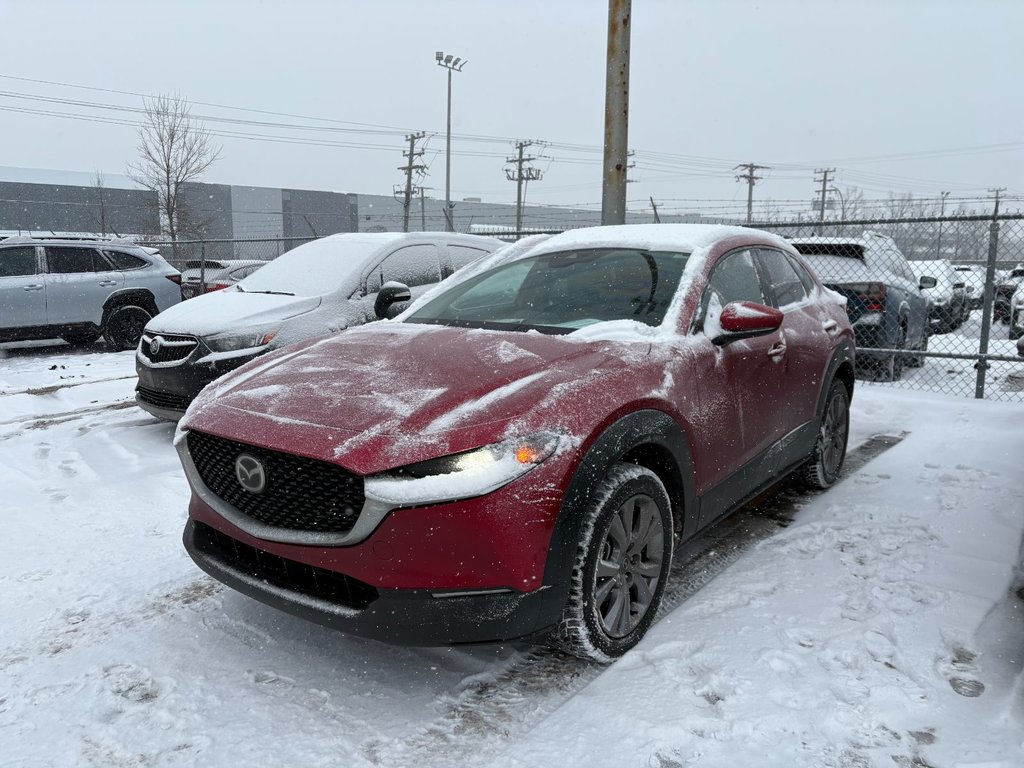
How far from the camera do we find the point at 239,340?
19.1ft

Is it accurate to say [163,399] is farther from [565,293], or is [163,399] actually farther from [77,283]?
[77,283]

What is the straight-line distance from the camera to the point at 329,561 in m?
2.43

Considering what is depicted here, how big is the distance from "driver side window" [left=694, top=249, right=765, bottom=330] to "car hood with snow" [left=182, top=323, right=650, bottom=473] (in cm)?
56

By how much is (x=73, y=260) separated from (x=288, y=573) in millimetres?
9983

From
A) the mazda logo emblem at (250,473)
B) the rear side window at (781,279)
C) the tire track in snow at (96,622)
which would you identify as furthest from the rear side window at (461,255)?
the mazda logo emblem at (250,473)

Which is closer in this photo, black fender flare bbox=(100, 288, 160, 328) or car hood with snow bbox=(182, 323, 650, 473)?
car hood with snow bbox=(182, 323, 650, 473)

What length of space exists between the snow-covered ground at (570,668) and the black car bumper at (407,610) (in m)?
0.33

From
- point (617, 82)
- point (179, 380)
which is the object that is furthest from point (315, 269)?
point (617, 82)

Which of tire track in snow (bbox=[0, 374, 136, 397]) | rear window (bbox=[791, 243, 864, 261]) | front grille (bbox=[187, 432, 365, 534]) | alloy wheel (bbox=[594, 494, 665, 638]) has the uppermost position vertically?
rear window (bbox=[791, 243, 864, 261])

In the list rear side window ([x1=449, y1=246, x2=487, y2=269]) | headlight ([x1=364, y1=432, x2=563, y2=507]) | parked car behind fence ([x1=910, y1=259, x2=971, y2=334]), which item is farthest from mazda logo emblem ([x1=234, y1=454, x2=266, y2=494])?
parked car behind fence ([x1=910, y1=259, x2=971, y2=334])

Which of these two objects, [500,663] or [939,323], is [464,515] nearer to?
[500,663]

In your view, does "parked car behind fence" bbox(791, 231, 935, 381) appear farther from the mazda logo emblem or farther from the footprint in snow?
the mazda logo emblem

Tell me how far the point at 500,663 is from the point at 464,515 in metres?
0.87

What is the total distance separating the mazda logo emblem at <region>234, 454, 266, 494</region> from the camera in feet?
8.36
